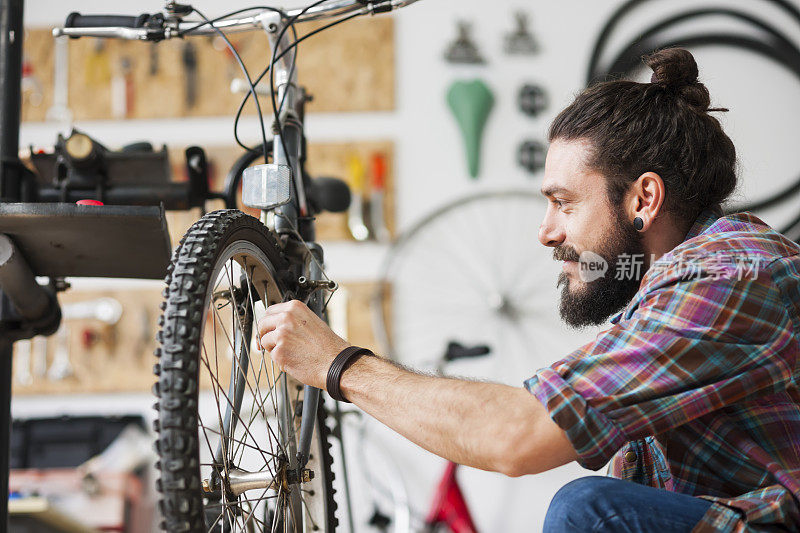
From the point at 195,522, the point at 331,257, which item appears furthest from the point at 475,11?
the point at 195,522

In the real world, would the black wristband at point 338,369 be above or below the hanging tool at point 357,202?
below

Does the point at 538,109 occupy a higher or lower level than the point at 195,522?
higher

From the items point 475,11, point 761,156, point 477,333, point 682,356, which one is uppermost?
point 475,11

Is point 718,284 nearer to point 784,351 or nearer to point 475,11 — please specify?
point 784,351

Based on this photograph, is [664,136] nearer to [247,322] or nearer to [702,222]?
[702,222]

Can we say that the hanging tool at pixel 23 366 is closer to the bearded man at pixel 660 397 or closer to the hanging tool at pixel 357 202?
the hanging tool at pixel 357 202

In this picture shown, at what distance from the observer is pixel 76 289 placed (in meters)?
3.17

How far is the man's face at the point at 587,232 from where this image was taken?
1.24 m

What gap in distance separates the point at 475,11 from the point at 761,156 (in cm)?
127

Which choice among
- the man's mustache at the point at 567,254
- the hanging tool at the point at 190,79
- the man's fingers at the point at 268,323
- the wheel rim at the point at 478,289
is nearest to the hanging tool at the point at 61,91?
the hanging tool at the point at 190,79

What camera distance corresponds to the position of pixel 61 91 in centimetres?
330

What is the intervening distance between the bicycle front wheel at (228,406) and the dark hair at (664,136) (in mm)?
543

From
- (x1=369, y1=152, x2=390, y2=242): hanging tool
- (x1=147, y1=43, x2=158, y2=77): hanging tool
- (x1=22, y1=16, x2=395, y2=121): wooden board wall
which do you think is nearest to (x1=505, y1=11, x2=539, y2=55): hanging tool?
(x1=22, y1=16, x2=395, y2=121): wooden board wall

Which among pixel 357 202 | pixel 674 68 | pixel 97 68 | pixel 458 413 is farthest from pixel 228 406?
pixel 97 68
